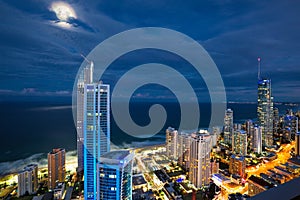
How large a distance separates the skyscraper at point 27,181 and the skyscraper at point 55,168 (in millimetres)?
338

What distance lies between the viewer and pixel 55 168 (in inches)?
186

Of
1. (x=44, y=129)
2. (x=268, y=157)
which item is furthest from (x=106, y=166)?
(x=44, y=129)

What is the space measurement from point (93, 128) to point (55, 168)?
2.09 meters

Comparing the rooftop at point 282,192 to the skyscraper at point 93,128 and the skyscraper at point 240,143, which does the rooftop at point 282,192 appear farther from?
the skyscraper at point 240,143

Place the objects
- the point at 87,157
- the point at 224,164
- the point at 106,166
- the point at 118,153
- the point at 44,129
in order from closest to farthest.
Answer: the point at 106,166 < the point at 118,153 < the point at 87,157 < the point at 224,164 < the point at 44,129

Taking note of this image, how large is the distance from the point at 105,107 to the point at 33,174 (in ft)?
8.79

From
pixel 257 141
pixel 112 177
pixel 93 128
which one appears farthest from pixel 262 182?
pixel 93 128

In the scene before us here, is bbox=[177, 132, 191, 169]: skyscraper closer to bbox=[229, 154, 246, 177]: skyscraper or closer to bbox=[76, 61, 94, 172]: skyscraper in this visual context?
bbox=[229, 154, 246, 177]: skyscraper

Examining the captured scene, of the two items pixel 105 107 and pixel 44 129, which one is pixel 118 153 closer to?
pixel 105 107

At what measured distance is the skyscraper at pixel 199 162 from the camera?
4863 mm

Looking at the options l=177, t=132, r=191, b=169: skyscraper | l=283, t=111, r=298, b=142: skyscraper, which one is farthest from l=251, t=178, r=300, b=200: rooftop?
l=283, t=111, r=298, b=142: skyscraper

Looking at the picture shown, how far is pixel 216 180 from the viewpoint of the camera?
4.93 m

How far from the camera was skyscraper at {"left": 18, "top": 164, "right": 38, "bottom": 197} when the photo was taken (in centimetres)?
418

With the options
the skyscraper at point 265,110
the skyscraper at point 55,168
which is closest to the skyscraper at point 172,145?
the skyscraper at point 55,168
